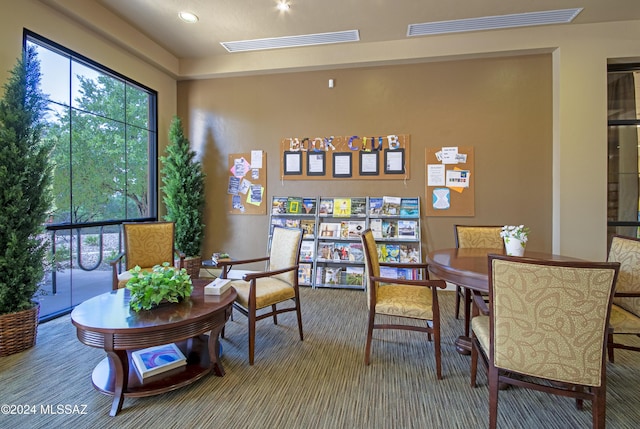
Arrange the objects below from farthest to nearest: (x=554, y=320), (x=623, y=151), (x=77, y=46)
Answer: (x=623, y=151)
(x=77, y=46)
(x=554, y=320)

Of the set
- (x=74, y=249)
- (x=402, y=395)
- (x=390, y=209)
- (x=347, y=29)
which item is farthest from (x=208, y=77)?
(x=402, y=395)

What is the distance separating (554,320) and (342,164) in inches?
133

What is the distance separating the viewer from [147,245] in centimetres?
350

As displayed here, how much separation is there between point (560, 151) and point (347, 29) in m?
3.11

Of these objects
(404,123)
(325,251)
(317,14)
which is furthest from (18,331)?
(404,123)

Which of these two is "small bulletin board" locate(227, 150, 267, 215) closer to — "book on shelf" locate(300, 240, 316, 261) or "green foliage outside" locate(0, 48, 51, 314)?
"book on shelf" locate(300, 240, 316, 261)

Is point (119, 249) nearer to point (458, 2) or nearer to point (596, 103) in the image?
point (458, 2)

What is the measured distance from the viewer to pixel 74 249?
3439 millimetres

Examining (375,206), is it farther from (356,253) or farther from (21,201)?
(21,201)

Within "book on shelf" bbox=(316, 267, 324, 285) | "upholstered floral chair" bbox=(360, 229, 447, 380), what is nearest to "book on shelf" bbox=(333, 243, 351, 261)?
"book on shelf" bbox=(316, 267, 324, 285)

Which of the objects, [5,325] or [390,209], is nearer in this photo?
[5,325]

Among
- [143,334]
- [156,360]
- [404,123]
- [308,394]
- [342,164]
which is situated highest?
[404,123]

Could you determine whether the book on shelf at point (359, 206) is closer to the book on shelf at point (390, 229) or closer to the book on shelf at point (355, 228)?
the book on shelf at point (355, 228)

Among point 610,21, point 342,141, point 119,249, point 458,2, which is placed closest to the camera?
point 458,2
